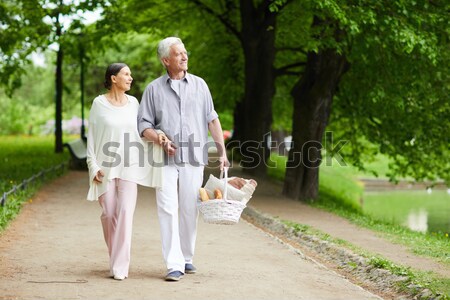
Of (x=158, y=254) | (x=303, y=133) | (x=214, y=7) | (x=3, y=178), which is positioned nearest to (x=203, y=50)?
(x=214, y=7)

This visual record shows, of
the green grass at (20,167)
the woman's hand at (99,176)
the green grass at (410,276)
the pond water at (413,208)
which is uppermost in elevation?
the woman's hand at (99,176)

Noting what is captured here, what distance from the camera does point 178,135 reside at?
882 cm

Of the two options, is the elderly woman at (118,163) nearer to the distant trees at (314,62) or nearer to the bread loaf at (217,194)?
the bread loaf at (217,194)

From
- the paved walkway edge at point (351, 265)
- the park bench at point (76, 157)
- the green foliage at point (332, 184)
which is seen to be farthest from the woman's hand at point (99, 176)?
the green foliage at point (332, 184)

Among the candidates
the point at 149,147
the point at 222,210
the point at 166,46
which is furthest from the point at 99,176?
the point at 166,46

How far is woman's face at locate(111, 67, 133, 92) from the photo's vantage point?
8.80 meters

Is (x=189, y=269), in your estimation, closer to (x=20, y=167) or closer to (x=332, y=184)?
(x=20, y=167)

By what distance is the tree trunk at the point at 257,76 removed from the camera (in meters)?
24.7

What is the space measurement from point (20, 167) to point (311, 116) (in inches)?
296

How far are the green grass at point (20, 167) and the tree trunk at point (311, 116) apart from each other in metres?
5.89

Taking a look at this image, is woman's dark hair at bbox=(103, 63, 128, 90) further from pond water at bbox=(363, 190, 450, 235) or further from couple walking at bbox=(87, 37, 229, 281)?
pond water at bbox=(363, 190, 450, 235)

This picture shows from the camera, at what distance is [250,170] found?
88.0 ft

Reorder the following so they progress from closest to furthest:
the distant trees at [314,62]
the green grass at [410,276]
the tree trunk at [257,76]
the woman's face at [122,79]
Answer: the green grass at [410,276]
the woman's face at [122,79]
the distant trees at [314,62]
the tree trunk at [257,76]

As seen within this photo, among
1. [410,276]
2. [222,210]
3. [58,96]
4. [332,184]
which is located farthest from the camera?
[332,184]
